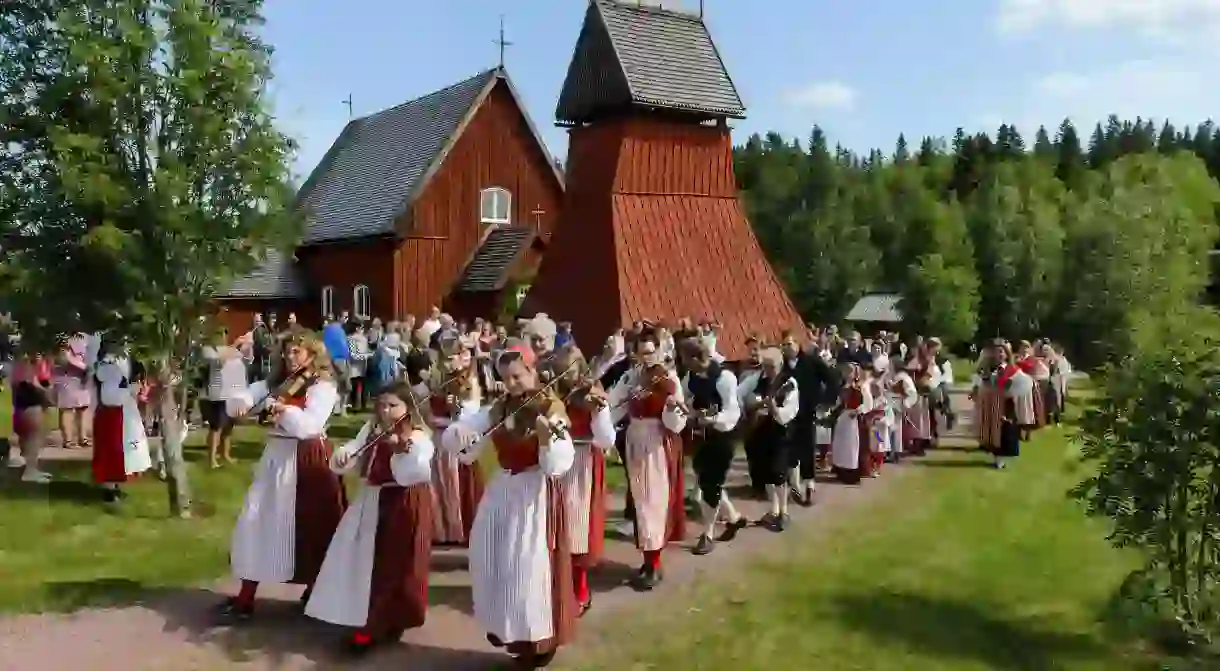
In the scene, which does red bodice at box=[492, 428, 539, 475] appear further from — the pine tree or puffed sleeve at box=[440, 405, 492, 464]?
the pine tree

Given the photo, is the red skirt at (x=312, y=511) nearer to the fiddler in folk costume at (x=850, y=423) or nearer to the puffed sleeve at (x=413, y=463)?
the puffed sleeve at (x=413, y=463)

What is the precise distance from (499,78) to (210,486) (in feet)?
67.6

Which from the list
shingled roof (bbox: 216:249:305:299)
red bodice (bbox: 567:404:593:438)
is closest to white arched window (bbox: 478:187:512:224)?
shingled roof (bbox: 216:249:305:299)

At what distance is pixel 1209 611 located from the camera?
22.1 ft

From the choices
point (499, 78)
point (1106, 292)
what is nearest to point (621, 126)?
point (499, 78)

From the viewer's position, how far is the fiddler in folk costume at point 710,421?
339 inches

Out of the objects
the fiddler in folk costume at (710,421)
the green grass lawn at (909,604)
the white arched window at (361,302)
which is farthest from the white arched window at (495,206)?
the fiddler in folk costume at (710,421)

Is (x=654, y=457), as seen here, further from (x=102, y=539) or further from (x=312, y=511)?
(x=102, y=539)

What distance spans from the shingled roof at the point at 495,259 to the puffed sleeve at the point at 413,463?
21016mm

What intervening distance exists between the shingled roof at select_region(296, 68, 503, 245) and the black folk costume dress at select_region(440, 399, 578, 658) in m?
22.4

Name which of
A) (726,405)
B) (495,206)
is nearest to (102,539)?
(726,405)

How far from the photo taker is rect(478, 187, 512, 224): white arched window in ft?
96.1

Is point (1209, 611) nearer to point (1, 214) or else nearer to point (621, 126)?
point (1, 214)

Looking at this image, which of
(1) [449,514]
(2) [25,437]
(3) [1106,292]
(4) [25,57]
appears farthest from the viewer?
(3) [1106,292]
